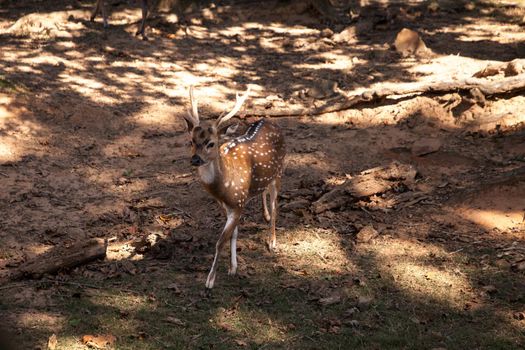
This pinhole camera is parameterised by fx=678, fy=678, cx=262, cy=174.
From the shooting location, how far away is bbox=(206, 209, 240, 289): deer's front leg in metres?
7.28

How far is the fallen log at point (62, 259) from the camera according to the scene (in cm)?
728

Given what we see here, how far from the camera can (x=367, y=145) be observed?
38.0ft

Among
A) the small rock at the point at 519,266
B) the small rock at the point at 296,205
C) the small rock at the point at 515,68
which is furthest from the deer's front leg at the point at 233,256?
the small rock at the point at 515,68

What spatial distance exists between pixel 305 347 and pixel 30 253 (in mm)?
3701

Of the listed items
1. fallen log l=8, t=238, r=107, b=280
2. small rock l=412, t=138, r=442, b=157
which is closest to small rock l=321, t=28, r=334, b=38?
small rock l=412, t=138, r=442, b=157

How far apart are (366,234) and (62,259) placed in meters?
3.64

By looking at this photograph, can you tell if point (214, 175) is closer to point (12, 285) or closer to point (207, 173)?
point (207, 173)

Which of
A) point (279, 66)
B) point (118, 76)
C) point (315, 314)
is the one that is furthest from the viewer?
point (279, 66)

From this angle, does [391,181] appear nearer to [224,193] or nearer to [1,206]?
[224,193]

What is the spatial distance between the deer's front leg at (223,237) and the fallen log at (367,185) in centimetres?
184

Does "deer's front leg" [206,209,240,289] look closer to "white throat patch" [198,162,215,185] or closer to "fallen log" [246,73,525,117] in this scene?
"white throat patch" [198,162,215,185]

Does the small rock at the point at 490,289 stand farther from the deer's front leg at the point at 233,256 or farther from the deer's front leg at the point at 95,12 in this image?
the deer's front leg at the point at 95,12

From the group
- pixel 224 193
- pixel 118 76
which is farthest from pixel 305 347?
pixel 118 76

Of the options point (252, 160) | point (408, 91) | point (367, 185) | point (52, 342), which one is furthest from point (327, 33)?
point (52, 342)
